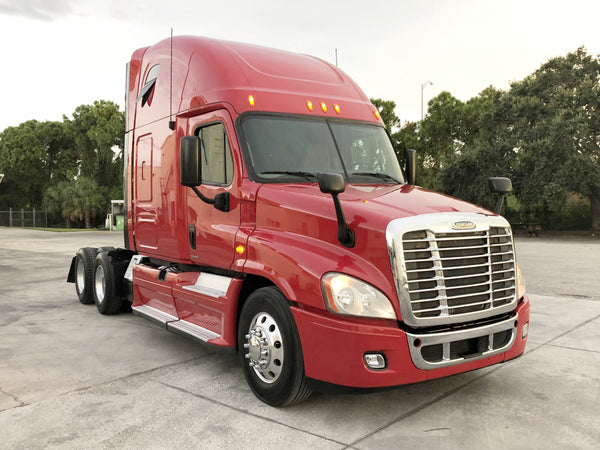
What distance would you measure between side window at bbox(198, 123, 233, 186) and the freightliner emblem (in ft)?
6.85

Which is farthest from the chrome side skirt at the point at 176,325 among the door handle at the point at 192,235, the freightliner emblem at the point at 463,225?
the freightliner emblem at the point at 463,225

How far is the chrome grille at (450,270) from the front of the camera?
4.01 m

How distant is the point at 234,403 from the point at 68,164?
214 ft

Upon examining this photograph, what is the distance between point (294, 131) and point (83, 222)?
2098 inches

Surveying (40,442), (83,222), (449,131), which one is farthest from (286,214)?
(83,222)

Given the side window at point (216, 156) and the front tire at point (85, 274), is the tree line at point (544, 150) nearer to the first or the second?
the front tire at point (85, 274)

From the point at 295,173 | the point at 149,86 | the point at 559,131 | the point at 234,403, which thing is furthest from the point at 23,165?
the point at 234,403

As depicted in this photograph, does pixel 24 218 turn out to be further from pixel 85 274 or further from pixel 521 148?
pixel 85 274

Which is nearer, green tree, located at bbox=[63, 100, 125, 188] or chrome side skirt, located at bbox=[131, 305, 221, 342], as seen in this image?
chrome side skirt, located at bbox=[131, 305, 221, 342]

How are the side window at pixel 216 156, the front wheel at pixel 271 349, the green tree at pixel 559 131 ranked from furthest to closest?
the green tree at pixel 559 131, the side window at pixel 216 156, the front wheel at pixel 271 349

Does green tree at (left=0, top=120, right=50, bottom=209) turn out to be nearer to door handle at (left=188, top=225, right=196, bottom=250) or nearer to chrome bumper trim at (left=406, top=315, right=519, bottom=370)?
door handle at (left=188, top=225, right=196, bottom=250)

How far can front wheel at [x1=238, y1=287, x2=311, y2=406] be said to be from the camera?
172 inches

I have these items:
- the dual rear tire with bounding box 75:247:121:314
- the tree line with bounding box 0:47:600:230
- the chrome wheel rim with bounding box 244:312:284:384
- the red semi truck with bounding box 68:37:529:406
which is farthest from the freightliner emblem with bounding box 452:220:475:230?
the tree line with bounding box 0:47:600:230

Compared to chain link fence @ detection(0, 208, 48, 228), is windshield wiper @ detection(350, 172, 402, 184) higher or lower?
higher
